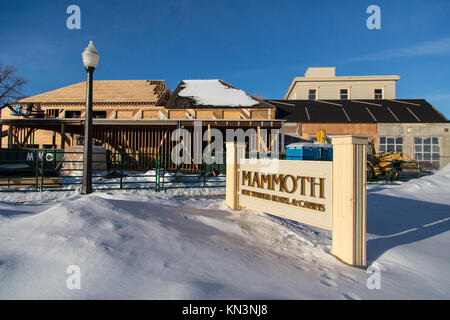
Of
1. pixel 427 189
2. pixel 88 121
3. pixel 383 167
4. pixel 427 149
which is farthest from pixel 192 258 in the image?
pixel 427 149

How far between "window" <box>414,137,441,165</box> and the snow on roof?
522 inches

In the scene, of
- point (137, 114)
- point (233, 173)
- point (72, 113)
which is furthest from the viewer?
point (72, 113)

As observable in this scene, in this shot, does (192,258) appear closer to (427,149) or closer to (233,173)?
(233,173)

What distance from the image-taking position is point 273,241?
4.19 meters

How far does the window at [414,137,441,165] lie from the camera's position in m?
19.8

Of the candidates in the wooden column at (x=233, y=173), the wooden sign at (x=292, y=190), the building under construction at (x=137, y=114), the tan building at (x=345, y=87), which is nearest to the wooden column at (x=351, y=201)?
the wooden sign at (x=292, y=190)

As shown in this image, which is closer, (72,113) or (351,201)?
(351,201)

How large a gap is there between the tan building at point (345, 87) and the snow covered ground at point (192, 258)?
24.1m

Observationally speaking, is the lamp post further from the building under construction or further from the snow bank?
the snow bank

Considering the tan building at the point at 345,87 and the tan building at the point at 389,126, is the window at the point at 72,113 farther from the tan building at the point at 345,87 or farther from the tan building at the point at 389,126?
the tan building at the point at 345,87

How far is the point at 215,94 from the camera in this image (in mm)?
20000

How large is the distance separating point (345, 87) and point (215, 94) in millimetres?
15401

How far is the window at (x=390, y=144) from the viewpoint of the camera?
20297mm

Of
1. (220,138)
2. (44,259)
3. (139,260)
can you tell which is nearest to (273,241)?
(139,260)
